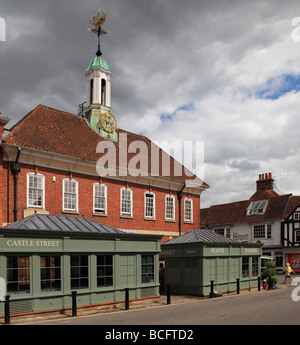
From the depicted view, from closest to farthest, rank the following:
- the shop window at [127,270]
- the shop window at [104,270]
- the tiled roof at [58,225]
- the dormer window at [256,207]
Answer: the tiled roof at [58,225], the shop window at [104,270], the shop window at [127,270], the dormer window at [256,207]

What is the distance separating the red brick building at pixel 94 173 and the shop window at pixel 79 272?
4.99 meters

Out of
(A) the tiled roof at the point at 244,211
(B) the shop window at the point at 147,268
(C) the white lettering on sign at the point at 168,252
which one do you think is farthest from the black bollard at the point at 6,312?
(A) the tiled roof at the point at 244,211

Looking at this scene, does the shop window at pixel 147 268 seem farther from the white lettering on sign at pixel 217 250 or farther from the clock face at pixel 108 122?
the clock face at pixel 108 122

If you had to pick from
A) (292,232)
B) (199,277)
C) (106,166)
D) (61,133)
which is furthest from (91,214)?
(292,232)

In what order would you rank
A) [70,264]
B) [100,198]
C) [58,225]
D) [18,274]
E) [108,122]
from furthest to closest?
[108,122] < [100,198] < [58,225] < [70,264] < [18,274]

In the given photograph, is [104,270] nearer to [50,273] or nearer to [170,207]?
[50,273]

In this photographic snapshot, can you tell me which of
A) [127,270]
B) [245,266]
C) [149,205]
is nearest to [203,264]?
[245,266]

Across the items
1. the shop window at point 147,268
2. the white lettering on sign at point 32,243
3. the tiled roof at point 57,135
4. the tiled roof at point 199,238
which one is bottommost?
the shop window at point 147,268

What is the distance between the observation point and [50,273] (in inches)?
584

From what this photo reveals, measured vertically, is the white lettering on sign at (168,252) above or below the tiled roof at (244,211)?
below

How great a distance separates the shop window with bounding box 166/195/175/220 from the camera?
1138 inches

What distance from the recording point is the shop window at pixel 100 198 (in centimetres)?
2402

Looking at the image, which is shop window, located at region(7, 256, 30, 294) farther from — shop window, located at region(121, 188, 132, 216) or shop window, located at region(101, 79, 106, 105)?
shop window, located at region(101, 79, 106, 105)

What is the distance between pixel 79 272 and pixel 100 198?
8.96m
